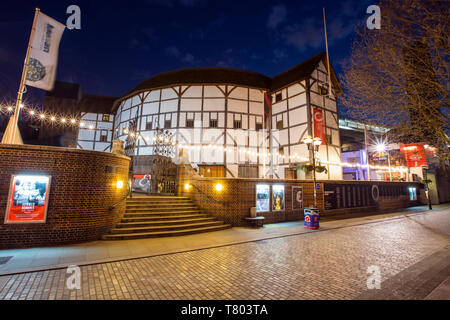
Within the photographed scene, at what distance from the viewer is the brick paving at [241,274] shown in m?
3.42

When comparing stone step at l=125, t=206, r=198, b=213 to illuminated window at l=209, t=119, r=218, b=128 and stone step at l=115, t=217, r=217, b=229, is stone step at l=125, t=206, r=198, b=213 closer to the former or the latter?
stone step at l=115, t=217, r=217, b=229

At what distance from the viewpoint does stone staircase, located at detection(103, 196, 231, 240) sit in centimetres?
739

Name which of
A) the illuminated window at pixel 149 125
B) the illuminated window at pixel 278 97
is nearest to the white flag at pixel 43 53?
the illuminated window at pixel 149 125

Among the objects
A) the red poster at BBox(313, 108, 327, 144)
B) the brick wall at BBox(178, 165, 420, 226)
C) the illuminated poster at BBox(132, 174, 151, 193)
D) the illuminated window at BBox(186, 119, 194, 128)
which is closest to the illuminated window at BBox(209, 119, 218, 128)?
the illuminated window at BBox(186, 119, 194, 128)

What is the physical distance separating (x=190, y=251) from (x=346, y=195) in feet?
41.4

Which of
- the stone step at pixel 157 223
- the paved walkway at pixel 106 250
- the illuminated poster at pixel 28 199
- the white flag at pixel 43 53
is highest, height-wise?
the white flag at pixel 43 53

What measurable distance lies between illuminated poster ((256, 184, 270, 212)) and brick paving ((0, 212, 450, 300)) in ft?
12.1

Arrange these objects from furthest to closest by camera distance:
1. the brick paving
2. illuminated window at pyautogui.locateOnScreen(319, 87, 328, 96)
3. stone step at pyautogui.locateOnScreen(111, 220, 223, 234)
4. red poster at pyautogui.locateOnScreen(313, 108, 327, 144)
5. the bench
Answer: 1. illuminated window at pyautogui.locateOnScreen(319, 87, 328, 96)
2. red poster at pyautogui.locateOnScreen(313, 108, 327, 144)
3. the bench
4. stone step at pyautogui.locateOnScreen(111, 220, 223, 234)
5. the brick paving

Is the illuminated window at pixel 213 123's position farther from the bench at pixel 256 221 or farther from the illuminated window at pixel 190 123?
the bench at pixel 256 221

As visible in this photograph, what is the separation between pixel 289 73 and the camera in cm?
2075

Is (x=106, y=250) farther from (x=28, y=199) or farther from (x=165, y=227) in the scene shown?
(x=28, y=199)

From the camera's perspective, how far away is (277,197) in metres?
11.0

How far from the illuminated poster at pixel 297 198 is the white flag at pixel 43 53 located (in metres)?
12.3
